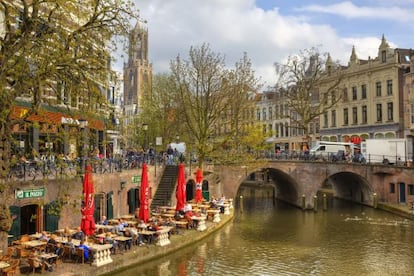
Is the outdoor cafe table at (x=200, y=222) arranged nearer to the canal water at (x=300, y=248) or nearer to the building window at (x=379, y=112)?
the canal water at (x=300, y=248)

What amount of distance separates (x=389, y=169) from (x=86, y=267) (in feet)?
107

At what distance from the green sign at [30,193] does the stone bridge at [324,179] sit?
71.9ft

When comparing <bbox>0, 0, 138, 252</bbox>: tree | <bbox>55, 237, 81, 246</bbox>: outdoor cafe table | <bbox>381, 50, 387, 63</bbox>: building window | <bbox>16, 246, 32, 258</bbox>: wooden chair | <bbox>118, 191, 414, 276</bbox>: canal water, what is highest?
<bbox>381, 50, 387, 63</bbox>: building window

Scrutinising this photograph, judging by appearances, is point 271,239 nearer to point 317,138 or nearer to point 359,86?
point 359,86

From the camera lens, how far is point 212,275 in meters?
20.5

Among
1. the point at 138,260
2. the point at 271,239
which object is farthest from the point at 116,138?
the point at 138,260

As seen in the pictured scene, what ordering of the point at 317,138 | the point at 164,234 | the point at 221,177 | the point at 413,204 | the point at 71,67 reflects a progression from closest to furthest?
the point at 71,67 < the point at 164,234 < the point at 413,204 < the point at 221,177 < the point at 317,138

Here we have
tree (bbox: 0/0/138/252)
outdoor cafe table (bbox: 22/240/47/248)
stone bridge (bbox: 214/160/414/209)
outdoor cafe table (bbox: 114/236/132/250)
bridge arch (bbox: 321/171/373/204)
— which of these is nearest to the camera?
tree (bbox: 0/0/138/252)

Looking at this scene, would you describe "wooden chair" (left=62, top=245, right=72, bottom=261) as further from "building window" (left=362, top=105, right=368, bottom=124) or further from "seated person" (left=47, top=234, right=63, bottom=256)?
"building window" (left=362, top=105, right=368, bottom=124)

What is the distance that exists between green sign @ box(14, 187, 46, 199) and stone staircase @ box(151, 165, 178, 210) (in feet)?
43.4

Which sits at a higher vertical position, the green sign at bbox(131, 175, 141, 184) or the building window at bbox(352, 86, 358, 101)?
the building window at bbox(352, 86, 358, 101)

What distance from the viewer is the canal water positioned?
853 inches

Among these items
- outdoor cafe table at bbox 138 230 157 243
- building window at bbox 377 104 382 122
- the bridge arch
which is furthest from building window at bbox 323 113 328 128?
outdoor cafe table at bbox 138 230 157 243

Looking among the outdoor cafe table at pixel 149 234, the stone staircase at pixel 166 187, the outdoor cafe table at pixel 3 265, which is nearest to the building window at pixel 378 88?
the stone staircase at pixel 166 187
